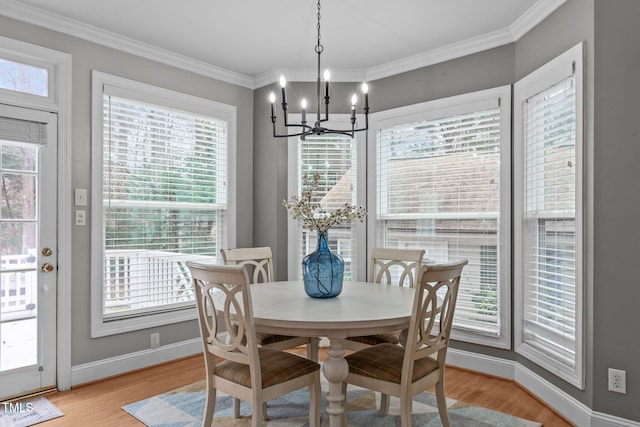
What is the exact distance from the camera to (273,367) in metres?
2.08

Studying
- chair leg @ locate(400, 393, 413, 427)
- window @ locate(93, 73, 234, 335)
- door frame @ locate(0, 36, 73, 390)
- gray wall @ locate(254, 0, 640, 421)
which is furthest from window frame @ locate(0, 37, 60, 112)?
gray wall @ locate(254, 0, 640, 421)

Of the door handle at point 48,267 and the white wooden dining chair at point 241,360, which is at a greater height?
the door handle at point 48,267

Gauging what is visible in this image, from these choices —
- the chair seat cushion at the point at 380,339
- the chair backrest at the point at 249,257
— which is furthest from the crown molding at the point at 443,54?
the chair seat cushion at the point at 380,339

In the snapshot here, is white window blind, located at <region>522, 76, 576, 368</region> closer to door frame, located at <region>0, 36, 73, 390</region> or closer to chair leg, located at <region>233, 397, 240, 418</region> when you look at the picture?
chair leg, located at <region>233, 397, 240, 418</region>

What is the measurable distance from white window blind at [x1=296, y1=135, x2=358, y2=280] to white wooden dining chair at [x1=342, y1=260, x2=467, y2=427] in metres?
1.80

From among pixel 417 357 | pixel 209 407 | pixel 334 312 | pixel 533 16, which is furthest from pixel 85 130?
pixel 533 16

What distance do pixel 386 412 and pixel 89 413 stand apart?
1.83m

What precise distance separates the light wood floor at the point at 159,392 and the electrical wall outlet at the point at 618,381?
39 cm

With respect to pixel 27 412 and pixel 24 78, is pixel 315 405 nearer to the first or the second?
pixel 27 412

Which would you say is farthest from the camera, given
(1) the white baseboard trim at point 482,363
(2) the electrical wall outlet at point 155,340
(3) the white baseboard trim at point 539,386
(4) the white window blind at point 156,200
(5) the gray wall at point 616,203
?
(2) the electrical wall outlet at point 155,340

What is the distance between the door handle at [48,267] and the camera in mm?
2967

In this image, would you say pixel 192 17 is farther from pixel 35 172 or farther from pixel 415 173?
pixel 415 173

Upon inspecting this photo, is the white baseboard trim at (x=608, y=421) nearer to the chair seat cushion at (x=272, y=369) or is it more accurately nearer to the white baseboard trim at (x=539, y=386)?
the white baseboard trim at (x=539, y=386)

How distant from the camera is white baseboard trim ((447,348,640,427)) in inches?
94.9
